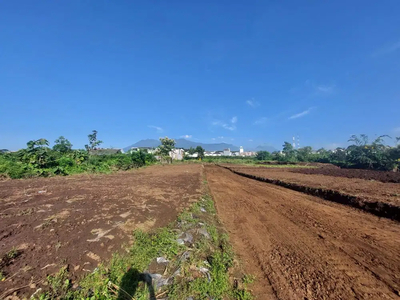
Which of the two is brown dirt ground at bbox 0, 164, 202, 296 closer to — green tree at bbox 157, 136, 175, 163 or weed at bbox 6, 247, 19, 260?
weed at bbox 6, 247, 19, 260

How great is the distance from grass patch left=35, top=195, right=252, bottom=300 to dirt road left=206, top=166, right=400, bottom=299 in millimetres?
555

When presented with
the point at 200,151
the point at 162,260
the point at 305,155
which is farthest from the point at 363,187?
the point at 200,151

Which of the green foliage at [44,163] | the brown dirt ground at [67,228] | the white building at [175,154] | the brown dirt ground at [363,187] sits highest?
the white building at [175,154]

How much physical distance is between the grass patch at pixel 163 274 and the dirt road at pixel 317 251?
1.82 ft

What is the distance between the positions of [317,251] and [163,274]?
3.54 metres

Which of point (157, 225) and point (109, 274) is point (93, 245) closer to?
point (109, 274)

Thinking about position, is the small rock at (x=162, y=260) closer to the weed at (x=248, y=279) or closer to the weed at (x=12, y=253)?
the weed at (x=248, y=279)

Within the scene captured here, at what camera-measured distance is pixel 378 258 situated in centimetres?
362

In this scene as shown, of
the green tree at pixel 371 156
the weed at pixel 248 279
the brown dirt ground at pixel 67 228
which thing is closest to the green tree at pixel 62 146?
A: the brown dirt ground at pixel 67 228

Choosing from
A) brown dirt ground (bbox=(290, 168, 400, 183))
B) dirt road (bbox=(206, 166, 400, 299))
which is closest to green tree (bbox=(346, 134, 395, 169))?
brown dirt ground (bbox=(290, 168, 400, 183))

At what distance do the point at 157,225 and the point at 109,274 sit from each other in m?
2.04

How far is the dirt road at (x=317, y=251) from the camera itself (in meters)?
2.83

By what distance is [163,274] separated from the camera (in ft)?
9.66

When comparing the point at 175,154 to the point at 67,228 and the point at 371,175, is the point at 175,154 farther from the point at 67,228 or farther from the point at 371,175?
the point at 67,228
